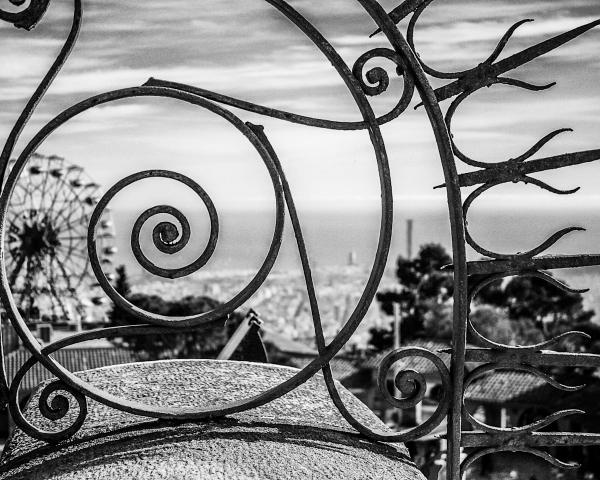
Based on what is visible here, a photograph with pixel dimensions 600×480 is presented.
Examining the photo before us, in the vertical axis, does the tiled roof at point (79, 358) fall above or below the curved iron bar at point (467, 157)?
below

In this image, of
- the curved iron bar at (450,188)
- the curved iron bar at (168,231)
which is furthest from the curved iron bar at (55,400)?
the curved iron bar at (450,188)

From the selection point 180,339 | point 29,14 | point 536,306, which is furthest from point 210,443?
point 536,306

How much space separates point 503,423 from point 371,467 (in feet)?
72.2

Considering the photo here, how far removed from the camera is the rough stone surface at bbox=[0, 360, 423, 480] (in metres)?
2.11

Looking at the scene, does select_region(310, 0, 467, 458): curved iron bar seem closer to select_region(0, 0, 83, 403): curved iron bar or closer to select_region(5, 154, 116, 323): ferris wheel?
select_region(0, 0, 83, 403): curved iron bar

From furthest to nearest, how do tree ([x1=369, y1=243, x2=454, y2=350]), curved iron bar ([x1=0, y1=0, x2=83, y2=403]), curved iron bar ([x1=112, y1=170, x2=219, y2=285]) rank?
tree ([x1=369, y1=243, x2=454, y2=350])
curved iron bar ([x1=112, y1=170, x2=219, y2=285])
curved iron bar ([x1=0, y1=0, x2=83, y2=403])

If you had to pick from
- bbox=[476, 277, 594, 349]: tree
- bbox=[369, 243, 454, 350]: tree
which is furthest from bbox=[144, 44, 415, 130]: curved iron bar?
bbox=[369, 243, 454, 350]: tree

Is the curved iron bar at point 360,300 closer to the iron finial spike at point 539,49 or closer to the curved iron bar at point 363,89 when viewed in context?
the curved iron bar at point 363,89

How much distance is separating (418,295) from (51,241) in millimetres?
14737

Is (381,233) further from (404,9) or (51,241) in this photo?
(51,241)

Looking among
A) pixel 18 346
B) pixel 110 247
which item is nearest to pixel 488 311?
pixel 110 247

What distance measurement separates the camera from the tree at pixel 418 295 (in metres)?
32.1

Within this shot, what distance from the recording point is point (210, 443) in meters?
2.25

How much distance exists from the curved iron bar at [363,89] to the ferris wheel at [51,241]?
18.7m
